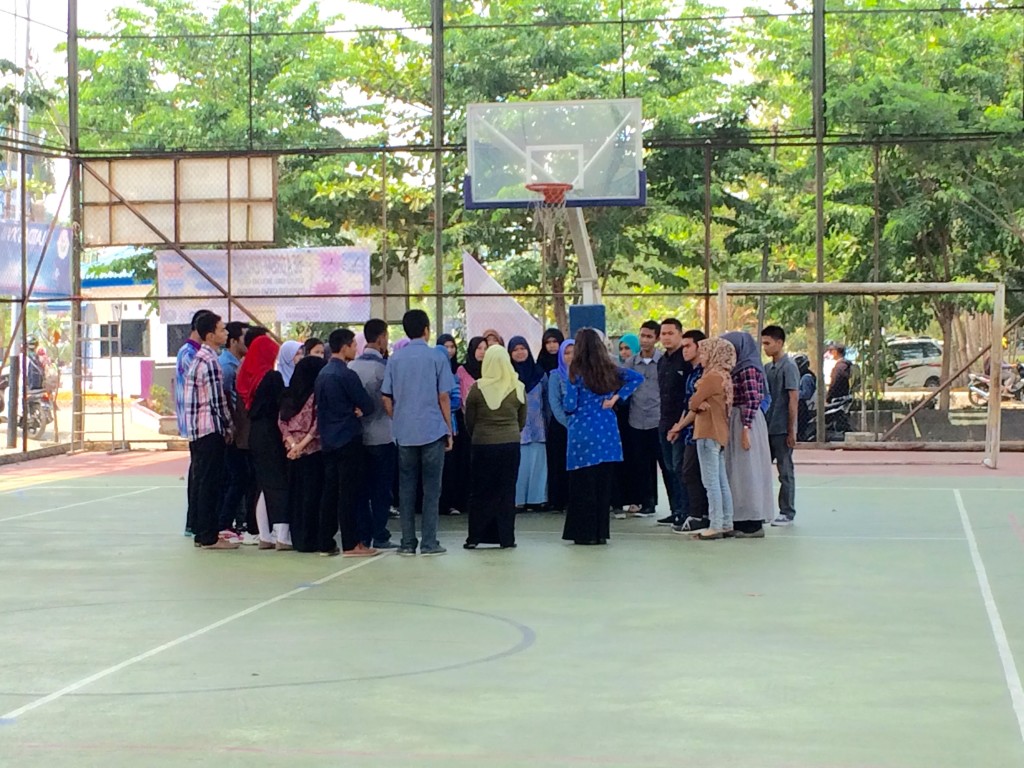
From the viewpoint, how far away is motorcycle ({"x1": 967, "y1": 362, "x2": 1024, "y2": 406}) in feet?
97.4

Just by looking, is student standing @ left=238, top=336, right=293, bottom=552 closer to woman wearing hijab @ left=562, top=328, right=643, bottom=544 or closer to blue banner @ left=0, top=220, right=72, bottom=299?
woman wearing hijab @ left=562, top=328, right=643, bottom=544

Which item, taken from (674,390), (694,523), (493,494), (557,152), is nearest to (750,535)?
(694,523)

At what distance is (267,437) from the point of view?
480 inches

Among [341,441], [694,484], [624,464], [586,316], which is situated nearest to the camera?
[341,441]

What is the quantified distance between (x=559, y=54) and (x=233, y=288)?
25.3 feet

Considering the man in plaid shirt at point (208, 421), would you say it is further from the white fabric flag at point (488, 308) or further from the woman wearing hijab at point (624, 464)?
the white fabric flag at point (488, 308)

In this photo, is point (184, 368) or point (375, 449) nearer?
point (375, 449)

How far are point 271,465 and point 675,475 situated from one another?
3481mm

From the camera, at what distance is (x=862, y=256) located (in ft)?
88.7

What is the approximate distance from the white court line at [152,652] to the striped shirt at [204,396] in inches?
65.7

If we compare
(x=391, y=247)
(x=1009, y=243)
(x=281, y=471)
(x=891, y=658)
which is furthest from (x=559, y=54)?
(x=891, y=658)

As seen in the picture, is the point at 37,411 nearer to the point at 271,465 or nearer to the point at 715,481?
the point at 271,465

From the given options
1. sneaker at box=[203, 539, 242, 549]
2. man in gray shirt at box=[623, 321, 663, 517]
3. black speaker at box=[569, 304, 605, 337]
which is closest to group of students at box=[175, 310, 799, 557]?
sneaker at box=[203, 539, 242, 549]

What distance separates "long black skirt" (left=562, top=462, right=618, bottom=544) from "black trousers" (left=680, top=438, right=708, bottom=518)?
72cm
